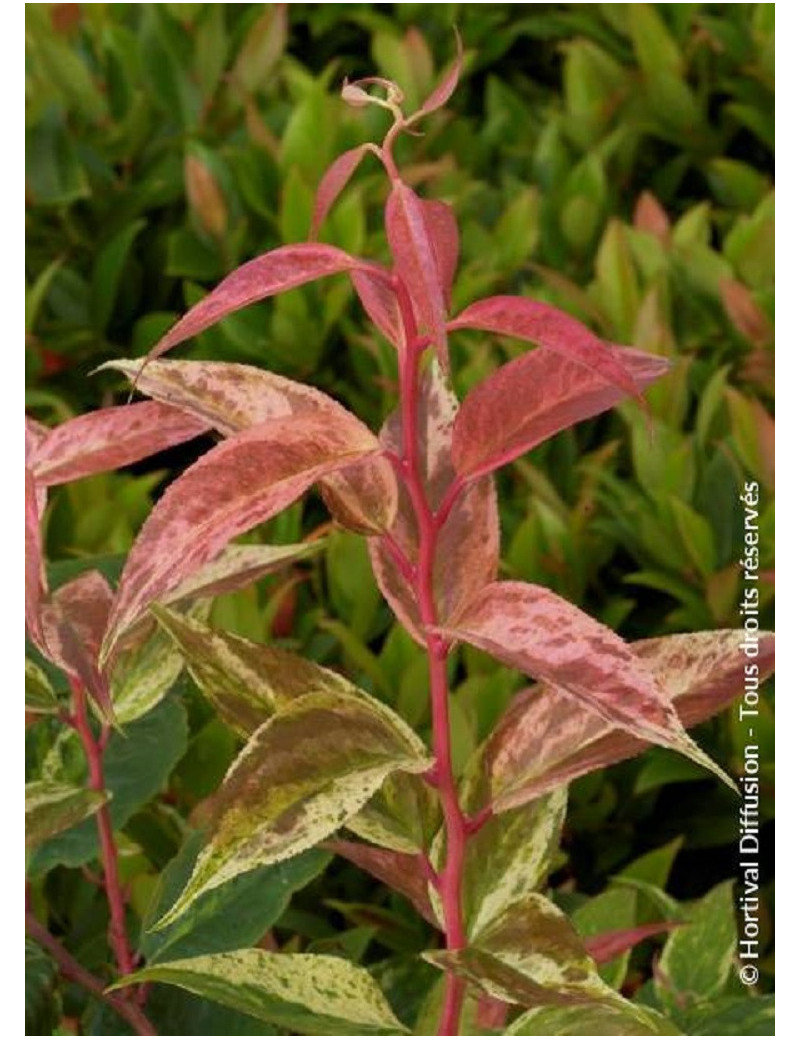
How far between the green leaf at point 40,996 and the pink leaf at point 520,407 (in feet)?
1.48

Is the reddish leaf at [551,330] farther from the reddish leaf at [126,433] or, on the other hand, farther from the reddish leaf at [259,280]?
the reddish leaf at [126,433]

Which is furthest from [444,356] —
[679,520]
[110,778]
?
[679,520]

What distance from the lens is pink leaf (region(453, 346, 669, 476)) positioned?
2.76 feet

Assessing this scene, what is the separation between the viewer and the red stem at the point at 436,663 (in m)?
0.80

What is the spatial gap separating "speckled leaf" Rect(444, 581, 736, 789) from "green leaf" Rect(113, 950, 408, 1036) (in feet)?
0.70

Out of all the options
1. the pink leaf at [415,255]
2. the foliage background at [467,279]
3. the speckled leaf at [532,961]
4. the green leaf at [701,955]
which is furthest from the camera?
the foliage background at [467,279]

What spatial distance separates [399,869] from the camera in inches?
38.5

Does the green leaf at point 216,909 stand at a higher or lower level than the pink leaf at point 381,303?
lower

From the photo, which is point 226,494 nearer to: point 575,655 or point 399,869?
point 575,655

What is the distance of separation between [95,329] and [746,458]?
0.88 meters

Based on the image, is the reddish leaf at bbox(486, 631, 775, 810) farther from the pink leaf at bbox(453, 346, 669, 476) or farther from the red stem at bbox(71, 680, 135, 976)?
the red stem at bbox(71, 680, 135, 976)

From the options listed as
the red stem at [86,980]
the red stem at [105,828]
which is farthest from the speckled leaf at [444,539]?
the red stem at [86,980]

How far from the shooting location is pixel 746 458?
1700 mm

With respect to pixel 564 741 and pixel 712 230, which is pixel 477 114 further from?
pixel 564 741
